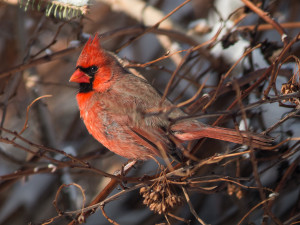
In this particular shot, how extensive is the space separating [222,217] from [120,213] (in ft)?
2.85

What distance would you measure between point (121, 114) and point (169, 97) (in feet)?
3.57

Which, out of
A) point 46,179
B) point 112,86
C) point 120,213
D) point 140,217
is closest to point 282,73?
point 112,86

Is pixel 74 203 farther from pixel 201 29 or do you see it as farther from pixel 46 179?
pixel 201 29

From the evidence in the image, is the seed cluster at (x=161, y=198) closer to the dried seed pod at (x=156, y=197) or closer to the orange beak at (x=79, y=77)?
the dried seed pod at (x=156, y=197)

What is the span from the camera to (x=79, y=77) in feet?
7.17

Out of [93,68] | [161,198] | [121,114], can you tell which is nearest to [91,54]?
[93,68]

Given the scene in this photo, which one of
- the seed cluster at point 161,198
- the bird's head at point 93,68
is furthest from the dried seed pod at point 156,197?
the bird's head at point 93,68

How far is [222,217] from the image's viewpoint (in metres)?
2.59

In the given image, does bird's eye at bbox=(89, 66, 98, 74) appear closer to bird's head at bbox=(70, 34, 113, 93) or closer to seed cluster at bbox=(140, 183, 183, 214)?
bird's head at bbox=(70, 34, 113, 93)

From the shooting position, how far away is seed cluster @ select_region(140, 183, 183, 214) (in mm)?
1502

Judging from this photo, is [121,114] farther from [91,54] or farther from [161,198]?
[161,198]

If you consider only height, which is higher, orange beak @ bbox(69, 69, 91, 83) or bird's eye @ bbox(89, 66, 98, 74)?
bird's eye @ bbox(89, 66, 98, 74)

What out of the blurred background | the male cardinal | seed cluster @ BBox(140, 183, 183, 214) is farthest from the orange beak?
seed cluster @ BBox(140, 183, 183, 214)

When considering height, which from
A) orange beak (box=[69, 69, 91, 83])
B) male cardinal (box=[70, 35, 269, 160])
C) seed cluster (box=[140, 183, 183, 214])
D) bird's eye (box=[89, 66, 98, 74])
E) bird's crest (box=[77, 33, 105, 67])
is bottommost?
seed cluster (box=[140, 183, 183, 214])
